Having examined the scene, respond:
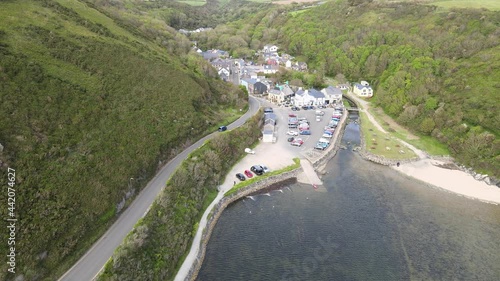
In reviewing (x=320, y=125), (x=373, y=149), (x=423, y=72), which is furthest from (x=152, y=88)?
(x=423, y=72)

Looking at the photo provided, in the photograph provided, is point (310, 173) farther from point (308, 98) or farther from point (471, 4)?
point (471, 4)

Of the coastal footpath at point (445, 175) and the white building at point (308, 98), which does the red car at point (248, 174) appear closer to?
the coastal footpath at point (445, 175)

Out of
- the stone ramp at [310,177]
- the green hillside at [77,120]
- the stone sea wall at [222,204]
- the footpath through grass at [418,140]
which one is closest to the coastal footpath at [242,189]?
the stone sea wall at [222,204]

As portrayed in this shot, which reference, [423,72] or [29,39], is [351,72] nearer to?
[423,72]

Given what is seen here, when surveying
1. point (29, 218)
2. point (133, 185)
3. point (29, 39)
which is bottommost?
point (133, 185)

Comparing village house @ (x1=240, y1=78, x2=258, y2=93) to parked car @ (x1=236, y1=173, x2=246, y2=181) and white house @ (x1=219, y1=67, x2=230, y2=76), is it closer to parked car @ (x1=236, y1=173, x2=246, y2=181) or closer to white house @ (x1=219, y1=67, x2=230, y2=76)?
white house @ (x1=219, y1=67, x2=230, y2=76)

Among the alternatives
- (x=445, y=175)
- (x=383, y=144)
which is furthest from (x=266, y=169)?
(x=445, y=175)
